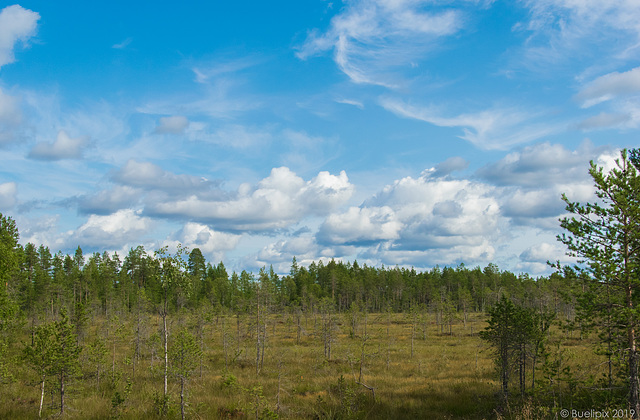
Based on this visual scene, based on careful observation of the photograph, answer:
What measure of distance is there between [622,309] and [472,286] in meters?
102

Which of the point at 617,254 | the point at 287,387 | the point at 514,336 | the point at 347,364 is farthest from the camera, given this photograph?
the point at 347,364

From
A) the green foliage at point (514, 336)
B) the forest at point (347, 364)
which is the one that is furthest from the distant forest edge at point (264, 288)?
the green foliage at point (514, 336)

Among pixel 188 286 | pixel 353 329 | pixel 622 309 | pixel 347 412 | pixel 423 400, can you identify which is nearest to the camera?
pixel 622 309

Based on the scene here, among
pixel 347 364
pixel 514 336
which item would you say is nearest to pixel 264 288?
pixel 347 364

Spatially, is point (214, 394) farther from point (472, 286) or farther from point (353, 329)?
point (472, 286)

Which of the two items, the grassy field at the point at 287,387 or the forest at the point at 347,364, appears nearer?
the forest at the point at 347,364

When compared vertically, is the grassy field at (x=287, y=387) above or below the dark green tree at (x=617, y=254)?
below

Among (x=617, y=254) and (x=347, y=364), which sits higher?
(x=617, y=254)

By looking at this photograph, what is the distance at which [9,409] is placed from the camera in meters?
20.4

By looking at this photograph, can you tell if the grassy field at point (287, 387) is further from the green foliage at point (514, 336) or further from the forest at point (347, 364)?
the green foliage at point (514, 336)

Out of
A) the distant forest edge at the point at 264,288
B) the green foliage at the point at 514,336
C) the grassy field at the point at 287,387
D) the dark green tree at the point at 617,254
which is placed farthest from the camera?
the distant forest edge at the point at 264,288

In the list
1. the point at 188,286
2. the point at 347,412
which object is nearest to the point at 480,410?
the point at 347,412

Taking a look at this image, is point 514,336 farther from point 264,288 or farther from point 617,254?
point 264,288

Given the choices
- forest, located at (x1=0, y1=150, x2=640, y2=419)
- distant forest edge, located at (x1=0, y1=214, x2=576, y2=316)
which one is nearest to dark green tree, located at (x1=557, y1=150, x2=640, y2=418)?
forest, located at (x1=0, y1=150, x2=640, y2=419)
